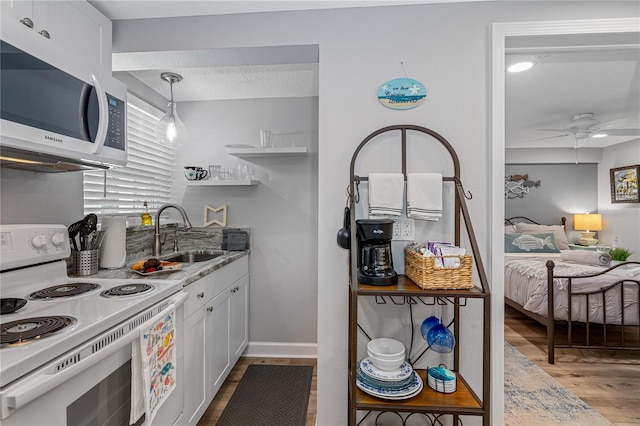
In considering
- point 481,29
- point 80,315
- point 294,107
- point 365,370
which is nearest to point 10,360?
point 80,315

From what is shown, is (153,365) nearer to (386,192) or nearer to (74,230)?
(74,230)

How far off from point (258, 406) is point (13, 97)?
2.05 meters

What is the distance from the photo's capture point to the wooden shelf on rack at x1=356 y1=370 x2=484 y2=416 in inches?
50.3

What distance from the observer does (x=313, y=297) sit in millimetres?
2844

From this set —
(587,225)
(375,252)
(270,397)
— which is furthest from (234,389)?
(587,225)

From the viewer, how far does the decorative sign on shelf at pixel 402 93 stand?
1.64 meters

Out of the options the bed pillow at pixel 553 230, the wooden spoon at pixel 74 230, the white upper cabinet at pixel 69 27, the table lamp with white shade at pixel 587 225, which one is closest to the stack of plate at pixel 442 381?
the wooden spoon at pixel 74 230

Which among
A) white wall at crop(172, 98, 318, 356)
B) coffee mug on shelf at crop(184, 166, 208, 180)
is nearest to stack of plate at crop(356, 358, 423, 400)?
white wall at crop(172, 98, 318, 356)

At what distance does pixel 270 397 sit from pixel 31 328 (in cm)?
165

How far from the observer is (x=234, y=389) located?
2314mm

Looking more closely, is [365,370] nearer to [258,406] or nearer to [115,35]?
[258,406]

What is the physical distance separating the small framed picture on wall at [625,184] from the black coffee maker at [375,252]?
3853 millimetres

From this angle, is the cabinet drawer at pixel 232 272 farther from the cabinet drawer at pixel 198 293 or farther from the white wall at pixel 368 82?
the white wall at pixel 368 82

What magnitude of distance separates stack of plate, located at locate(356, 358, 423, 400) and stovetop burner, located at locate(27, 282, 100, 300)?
4.08 ft
